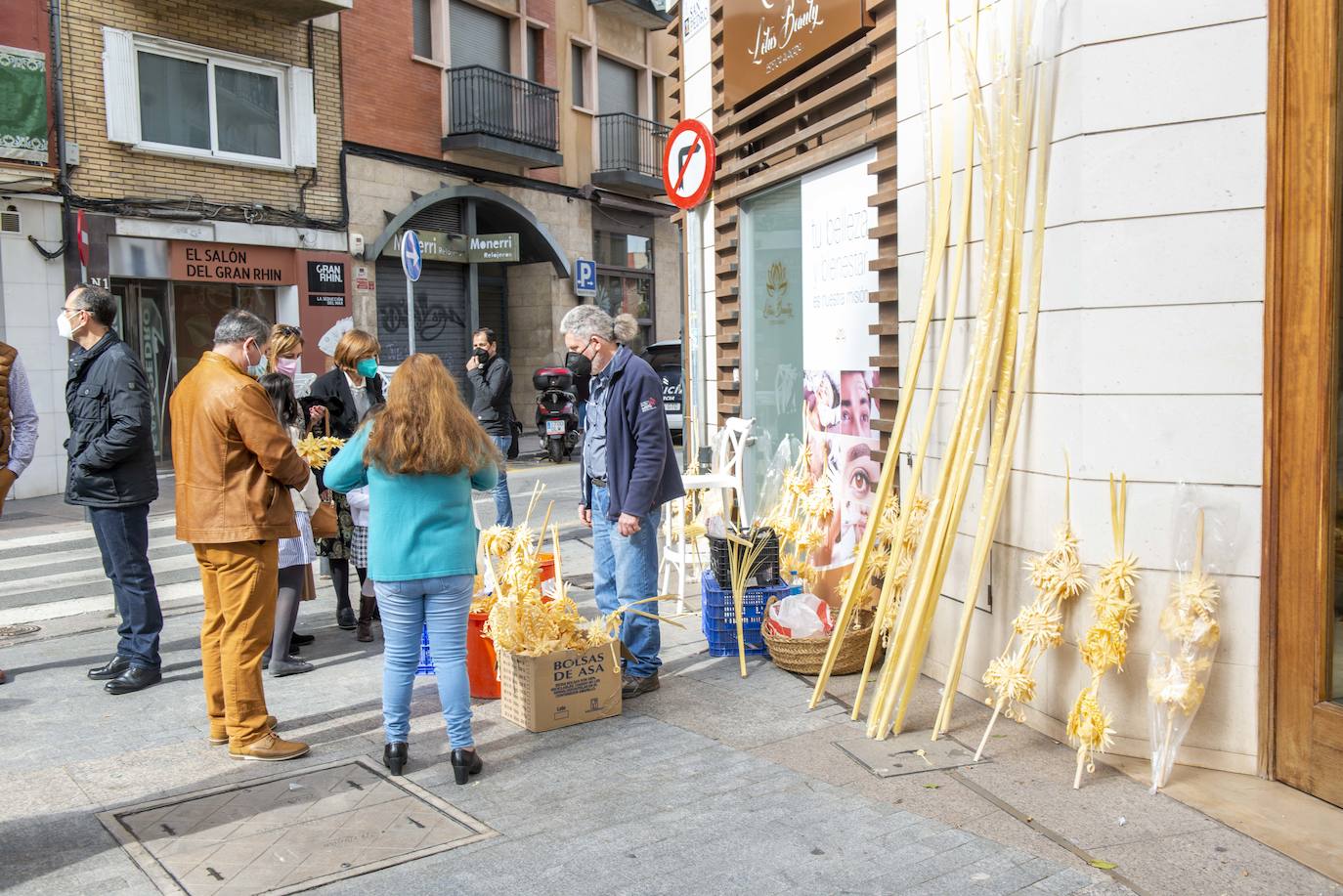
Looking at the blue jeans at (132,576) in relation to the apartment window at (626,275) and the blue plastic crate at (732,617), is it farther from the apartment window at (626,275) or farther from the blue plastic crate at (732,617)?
the apartment window at (626,275)

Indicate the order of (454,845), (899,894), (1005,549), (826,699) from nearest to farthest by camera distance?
(899,894) < (454,845) < (1005,549) < (826,699)

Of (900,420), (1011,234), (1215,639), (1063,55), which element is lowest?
(1215,639)

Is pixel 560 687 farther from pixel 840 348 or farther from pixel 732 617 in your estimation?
pixel 840 348

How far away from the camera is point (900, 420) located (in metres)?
5.11

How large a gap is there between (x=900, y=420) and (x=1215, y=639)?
Result: 1543mm

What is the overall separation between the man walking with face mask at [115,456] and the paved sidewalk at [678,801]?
385mm

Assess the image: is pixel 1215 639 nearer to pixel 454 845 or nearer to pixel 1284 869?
pixel 1284 869

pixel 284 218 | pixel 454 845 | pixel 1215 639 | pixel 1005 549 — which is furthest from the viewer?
pixel 284 218

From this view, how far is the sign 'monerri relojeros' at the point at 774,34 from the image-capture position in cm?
654

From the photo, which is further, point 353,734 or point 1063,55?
point 353,734

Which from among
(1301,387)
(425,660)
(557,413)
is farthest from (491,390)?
(1301,387)

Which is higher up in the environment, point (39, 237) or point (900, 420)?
point (39, 237)

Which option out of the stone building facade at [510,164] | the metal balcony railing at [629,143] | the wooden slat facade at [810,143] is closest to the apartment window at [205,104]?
the stone building facade at [510,164]

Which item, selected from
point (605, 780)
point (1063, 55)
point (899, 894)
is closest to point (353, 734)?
point (605, 780)
